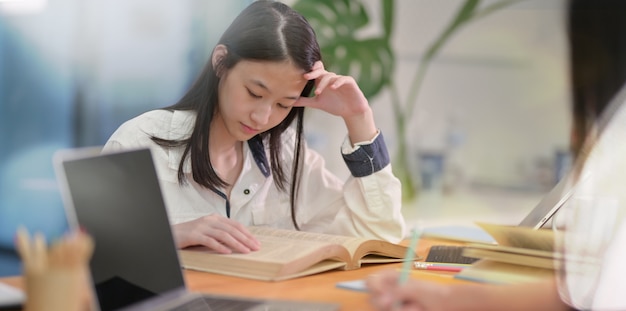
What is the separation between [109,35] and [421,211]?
6.61ft

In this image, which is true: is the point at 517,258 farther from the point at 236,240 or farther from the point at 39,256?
the point at 39,256

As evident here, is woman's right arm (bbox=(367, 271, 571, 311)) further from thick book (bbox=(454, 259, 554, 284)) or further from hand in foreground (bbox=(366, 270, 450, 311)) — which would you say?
thick book (bbox=(454, 259, 554, 284))

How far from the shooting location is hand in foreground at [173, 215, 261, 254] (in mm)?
1193

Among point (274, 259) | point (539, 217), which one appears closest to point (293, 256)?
point (274, 259)

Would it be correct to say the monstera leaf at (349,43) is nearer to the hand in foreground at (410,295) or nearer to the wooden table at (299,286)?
the wooden table at (299,286)

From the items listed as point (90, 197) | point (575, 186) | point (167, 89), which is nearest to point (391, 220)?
point (575, 186)

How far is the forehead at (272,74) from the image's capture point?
151cm

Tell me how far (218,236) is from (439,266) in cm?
36

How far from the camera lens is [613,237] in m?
0.86

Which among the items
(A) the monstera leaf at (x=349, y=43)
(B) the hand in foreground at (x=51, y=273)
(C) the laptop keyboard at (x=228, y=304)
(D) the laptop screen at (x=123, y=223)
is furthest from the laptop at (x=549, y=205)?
Result: (A) the monstera leaf at (x=349, y=43)

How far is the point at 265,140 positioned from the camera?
1744mm

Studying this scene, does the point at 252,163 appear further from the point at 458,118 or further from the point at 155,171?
the point at 458,118

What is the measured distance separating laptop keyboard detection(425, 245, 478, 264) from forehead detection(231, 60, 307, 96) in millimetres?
418

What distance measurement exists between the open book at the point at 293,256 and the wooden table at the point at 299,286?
0.05 feet
